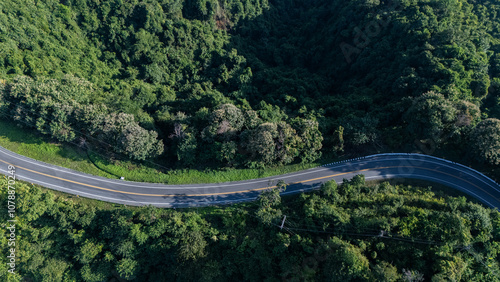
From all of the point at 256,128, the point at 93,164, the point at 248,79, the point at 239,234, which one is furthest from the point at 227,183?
the point at 248,79

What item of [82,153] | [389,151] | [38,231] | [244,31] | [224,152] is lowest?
[38,231]

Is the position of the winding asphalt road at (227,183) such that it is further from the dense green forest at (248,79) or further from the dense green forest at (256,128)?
the dense green forest at (248,79)

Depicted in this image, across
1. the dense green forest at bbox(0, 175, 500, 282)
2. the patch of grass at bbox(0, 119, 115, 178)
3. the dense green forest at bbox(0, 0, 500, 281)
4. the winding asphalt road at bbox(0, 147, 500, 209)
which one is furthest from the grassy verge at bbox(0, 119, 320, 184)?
the dense green forest at bbox(0, 175, 500, 282)

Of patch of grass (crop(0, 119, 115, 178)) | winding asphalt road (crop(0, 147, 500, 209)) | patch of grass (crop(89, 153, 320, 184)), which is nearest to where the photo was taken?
winding asphalt road (crop(0, 147, 500, 209))

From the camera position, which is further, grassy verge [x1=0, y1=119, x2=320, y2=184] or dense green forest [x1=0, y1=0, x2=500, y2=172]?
grassy verge [x1=0, y1=119, x2=320, y2=184]

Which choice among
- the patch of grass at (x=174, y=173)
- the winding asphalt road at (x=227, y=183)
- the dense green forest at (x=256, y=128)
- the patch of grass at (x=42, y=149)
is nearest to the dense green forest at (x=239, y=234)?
the dense green forest at (x=256, y=128)

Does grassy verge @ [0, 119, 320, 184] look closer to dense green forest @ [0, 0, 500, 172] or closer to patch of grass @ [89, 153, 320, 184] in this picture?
patch of grass @ [89, 153, 320, 184]

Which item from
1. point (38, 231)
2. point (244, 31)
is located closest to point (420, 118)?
point (244, 31)

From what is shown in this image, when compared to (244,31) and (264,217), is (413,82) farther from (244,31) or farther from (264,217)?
(244,31)
